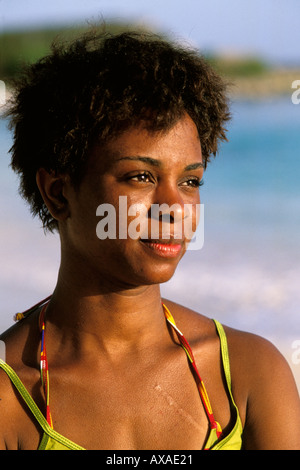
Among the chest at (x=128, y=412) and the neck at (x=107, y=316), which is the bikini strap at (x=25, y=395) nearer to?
the chest at (x=128, y=412)

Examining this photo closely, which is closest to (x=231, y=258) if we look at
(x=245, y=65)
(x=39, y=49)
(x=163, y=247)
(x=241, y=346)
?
(x=241, y=346)

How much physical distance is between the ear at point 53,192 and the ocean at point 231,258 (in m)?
0.50

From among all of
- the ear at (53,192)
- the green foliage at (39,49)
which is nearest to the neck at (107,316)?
the ear at (53,192)

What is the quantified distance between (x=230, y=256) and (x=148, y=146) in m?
4.19

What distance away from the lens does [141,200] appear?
1.99 meters

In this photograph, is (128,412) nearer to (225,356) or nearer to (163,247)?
(225,356)

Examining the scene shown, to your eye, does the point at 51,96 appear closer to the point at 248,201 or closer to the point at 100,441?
the point at 100,441

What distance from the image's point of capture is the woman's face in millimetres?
1993

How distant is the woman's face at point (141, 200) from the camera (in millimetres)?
1993

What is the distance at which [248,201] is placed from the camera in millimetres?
7785

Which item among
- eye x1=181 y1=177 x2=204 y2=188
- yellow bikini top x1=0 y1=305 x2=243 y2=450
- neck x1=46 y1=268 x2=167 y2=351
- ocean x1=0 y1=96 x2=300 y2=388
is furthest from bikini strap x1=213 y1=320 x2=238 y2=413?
ocean x1=0 y1=96 x2=300 y2=388

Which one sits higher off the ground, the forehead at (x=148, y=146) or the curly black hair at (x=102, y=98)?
the curly black hair at (x=102, y=98)

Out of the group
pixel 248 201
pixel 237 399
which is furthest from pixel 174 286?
pixel 237 399
